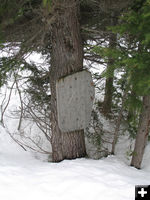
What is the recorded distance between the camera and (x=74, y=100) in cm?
419

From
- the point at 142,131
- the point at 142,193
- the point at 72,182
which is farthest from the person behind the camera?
the point at 142,131

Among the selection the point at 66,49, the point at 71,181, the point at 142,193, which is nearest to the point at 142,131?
the point at 71,181

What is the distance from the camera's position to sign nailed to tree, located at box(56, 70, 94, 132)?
4078 millimetres

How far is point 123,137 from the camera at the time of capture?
670 cm

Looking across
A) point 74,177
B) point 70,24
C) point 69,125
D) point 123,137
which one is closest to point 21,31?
point 70,24

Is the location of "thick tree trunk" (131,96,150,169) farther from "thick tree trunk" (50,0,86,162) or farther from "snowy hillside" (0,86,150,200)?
"thick tree trunk" (50,0,86,162)

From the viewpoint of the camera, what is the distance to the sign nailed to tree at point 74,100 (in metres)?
4.08

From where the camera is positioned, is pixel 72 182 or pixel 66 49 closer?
pixel 72 182

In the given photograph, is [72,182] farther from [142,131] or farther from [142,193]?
[142,131]

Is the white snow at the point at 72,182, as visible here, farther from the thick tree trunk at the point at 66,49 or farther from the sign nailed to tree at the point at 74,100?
the sign nailed to tree at the point at 74,100

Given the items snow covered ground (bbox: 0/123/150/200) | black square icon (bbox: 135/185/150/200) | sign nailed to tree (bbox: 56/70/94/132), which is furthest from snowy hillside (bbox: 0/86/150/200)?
sign nailed to tree (bbox: 56/70/94/132)

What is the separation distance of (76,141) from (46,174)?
1153mm

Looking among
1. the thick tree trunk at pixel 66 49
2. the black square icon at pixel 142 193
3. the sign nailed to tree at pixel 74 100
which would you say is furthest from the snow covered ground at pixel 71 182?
the sign nailed to tree at pixel 74 100

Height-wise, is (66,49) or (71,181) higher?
(66,49)
